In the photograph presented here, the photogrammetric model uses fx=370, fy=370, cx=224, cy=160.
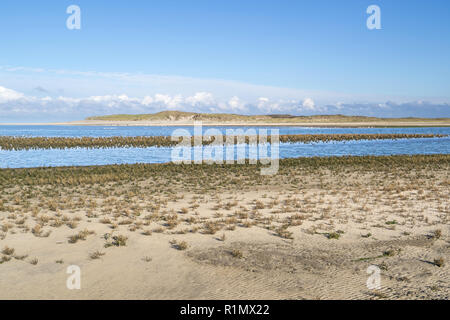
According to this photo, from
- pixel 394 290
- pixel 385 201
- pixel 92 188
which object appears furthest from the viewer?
pixel 92 188

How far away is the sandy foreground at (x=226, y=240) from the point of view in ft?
27.7

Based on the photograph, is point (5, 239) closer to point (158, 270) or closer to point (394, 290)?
point (158, 270)

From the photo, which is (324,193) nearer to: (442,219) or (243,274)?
(442,219)

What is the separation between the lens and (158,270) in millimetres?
9469

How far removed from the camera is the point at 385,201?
17016 millimetres

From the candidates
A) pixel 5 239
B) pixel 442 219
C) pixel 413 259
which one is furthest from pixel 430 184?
pixel 5 239

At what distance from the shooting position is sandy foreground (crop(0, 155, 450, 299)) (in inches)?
333

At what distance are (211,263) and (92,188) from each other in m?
13.7

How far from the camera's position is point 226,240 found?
11.9 meters

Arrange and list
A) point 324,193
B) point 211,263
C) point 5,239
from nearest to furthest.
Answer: point 211,263 → point 5,239 → point 324,193
